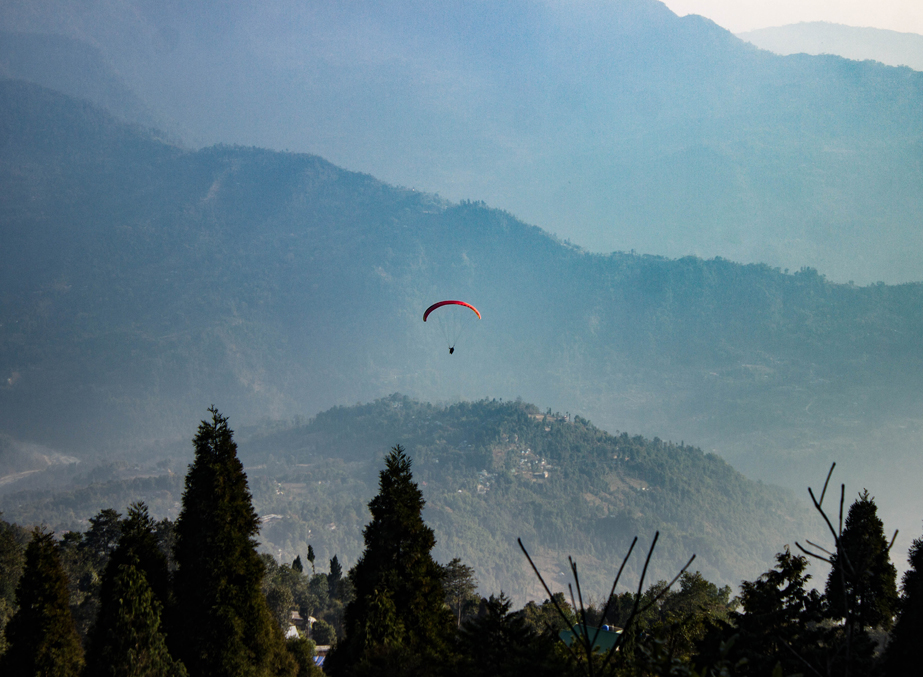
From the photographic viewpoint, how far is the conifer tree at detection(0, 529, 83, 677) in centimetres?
1590

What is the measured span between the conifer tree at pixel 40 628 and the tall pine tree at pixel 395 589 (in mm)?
7200

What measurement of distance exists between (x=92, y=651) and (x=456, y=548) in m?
176

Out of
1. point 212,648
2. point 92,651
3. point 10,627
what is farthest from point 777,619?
point 10,627

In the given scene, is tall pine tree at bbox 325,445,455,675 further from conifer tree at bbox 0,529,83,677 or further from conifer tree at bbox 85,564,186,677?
conifer tree at bbox 0,529,83,677

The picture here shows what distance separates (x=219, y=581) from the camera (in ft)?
58.0

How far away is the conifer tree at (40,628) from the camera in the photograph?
15.9 m

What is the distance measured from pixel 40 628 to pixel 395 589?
946 centimetres

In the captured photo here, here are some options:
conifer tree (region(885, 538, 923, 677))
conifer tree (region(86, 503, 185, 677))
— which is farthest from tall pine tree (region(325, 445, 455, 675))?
conifer tree (region(885, 538, 923, 677))

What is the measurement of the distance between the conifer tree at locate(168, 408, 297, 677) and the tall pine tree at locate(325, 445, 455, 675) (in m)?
2.48

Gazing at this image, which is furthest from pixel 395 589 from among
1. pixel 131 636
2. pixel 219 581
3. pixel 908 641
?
pixel 908 641

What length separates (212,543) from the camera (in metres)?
17.8

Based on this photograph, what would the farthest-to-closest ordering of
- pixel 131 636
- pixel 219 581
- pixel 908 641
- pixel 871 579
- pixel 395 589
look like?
pixel 871 579
pixel 219 581
pixel 395 589
pixel 131 636
pixel 908 641

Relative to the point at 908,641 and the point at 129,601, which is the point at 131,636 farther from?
the point at 908,641

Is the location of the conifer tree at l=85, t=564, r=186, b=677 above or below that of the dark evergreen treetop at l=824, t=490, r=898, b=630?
below
